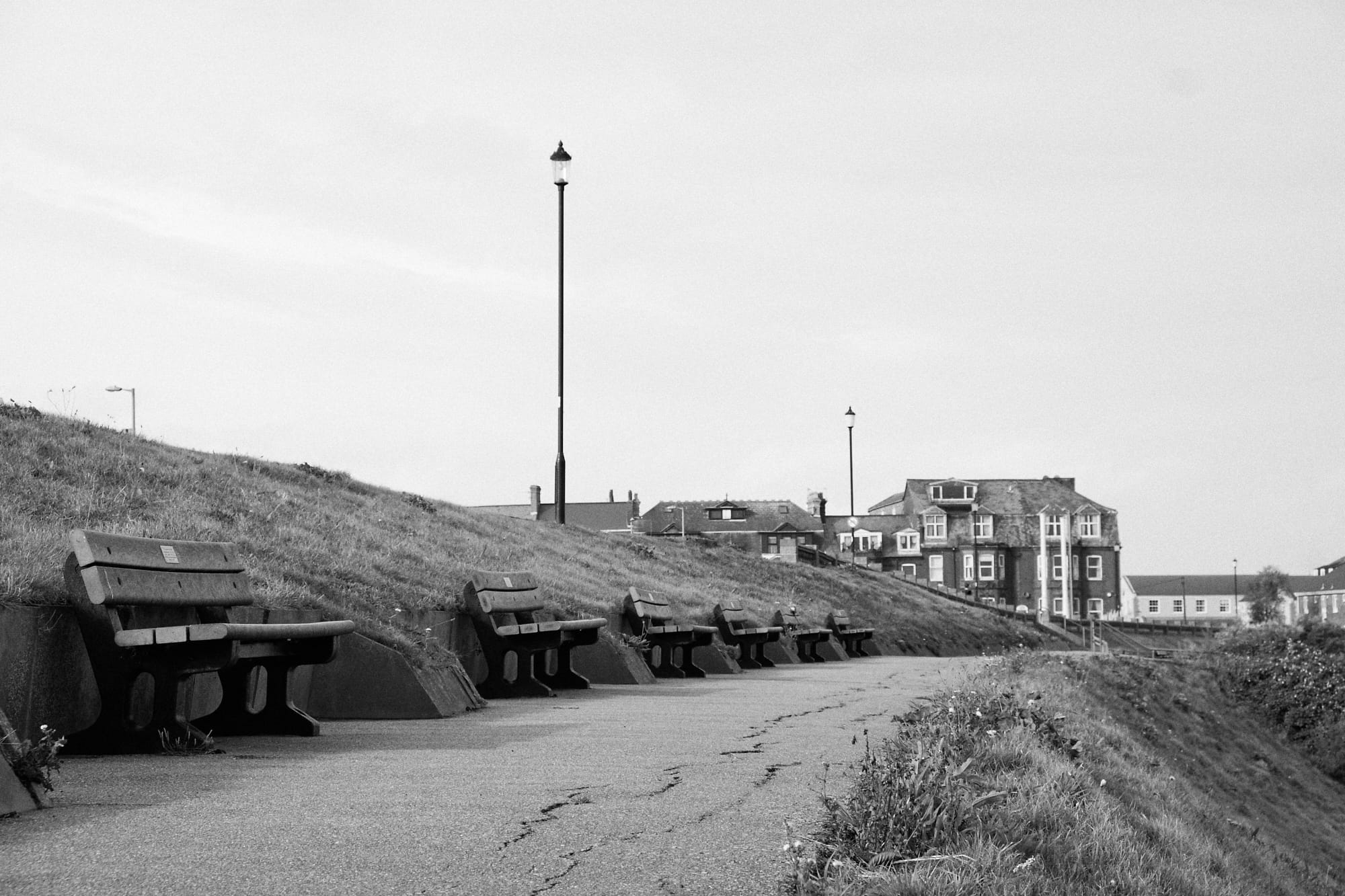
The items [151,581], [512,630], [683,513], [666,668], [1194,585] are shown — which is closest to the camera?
[151,581]

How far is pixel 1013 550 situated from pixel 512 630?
8930 centimetres

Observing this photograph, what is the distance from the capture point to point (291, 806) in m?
5.23

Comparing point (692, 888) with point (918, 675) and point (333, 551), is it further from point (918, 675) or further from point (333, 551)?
point (918, 675)

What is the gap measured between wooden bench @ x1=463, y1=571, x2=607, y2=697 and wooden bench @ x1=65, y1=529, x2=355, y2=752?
3.51 m

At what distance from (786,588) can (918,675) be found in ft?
59.5

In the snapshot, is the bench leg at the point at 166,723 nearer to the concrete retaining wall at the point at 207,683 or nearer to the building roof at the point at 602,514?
the concrete retaining wall at the point at 207,683

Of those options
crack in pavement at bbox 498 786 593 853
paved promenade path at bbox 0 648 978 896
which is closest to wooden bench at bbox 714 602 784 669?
paved promenade path at bbox 0 648 978 896

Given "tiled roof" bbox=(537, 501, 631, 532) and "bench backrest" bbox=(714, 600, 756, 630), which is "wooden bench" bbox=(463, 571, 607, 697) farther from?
"tiled roof" bbox=(537, 501, 631, 532)

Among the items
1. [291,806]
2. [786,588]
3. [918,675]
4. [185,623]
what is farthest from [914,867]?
[786,588]

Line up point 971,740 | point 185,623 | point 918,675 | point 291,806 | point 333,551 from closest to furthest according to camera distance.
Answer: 1. point 291,806
2. point 971,740
3. point 185,623
4. point 333,551
5. point 918,675

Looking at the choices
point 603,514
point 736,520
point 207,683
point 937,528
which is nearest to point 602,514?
point 603,514

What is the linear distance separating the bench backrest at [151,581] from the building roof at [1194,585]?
149983 mm

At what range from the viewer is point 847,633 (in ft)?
85.7

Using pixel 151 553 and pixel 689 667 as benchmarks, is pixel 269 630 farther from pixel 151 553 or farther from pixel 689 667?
pixel 689 667
